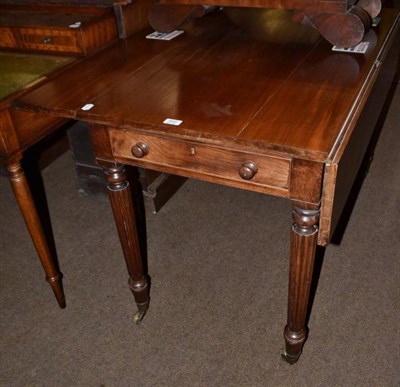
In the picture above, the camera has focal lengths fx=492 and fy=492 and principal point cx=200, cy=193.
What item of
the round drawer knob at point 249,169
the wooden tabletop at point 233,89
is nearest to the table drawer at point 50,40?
the wooden tabletop at point 233,89

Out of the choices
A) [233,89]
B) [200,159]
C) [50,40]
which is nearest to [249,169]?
[200,159]

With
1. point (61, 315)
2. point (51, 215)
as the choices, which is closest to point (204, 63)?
point (61, 315)

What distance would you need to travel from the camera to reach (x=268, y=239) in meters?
2.07

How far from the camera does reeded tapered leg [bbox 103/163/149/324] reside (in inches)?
54.2

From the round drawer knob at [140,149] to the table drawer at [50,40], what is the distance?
1.92 feet

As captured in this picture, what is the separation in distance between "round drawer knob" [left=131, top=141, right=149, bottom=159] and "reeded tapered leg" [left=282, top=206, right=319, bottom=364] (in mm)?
398

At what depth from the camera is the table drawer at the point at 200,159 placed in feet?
3.67

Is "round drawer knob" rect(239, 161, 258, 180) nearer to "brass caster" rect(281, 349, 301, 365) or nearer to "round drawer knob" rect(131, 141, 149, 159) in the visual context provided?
"round drawer knob" rect(131, 141, 149, 159)

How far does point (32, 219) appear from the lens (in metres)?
1.57

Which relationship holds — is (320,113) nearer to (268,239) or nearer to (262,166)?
(262,166)

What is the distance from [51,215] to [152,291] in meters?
0.73

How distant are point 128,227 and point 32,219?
1.08 ft

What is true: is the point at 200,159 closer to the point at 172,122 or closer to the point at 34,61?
the point at 172,122

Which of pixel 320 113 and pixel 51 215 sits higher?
pixel 320 113
